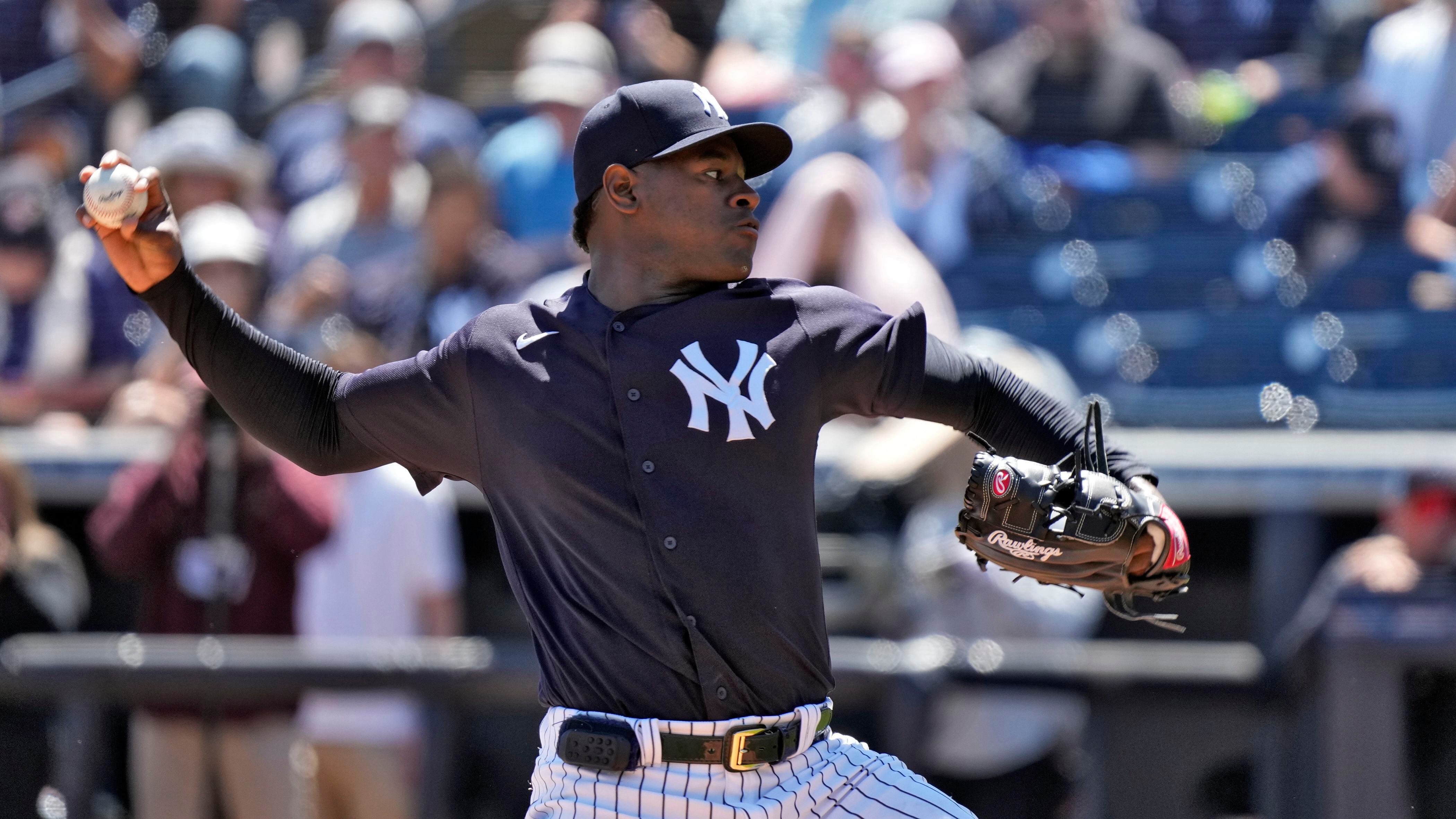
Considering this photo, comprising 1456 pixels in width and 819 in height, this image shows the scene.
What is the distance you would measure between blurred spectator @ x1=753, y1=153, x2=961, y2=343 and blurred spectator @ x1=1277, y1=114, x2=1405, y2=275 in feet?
4.90

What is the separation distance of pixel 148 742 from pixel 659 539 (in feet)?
9.62

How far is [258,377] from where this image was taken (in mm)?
2641

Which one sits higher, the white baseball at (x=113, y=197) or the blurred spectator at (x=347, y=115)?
the blurred spectator at (x=347, y=115)

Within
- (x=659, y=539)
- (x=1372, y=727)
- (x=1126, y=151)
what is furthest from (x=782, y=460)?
(x=1126, y=151)

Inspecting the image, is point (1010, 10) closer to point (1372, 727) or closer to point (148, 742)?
point (1372, 727)

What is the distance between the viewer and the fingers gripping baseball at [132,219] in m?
2.50

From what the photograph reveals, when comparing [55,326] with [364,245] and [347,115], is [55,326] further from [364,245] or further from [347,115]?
[347,115]

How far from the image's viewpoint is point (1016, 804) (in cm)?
469

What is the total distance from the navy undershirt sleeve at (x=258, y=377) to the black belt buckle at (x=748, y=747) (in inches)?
30.2

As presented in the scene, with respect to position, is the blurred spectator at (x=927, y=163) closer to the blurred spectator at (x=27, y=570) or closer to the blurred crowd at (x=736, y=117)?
the blurred crowd at (x=736, y=117)

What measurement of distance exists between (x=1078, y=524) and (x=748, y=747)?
0.61 m

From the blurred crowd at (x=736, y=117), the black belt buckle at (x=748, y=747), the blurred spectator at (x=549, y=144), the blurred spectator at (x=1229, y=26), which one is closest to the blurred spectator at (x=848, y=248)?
the blurred crowd at (x=736, y=117)

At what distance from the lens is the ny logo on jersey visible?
8.12 feet

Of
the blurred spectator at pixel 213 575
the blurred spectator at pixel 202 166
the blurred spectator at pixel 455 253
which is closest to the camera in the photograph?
the blurred spectator at pixel 213 575
